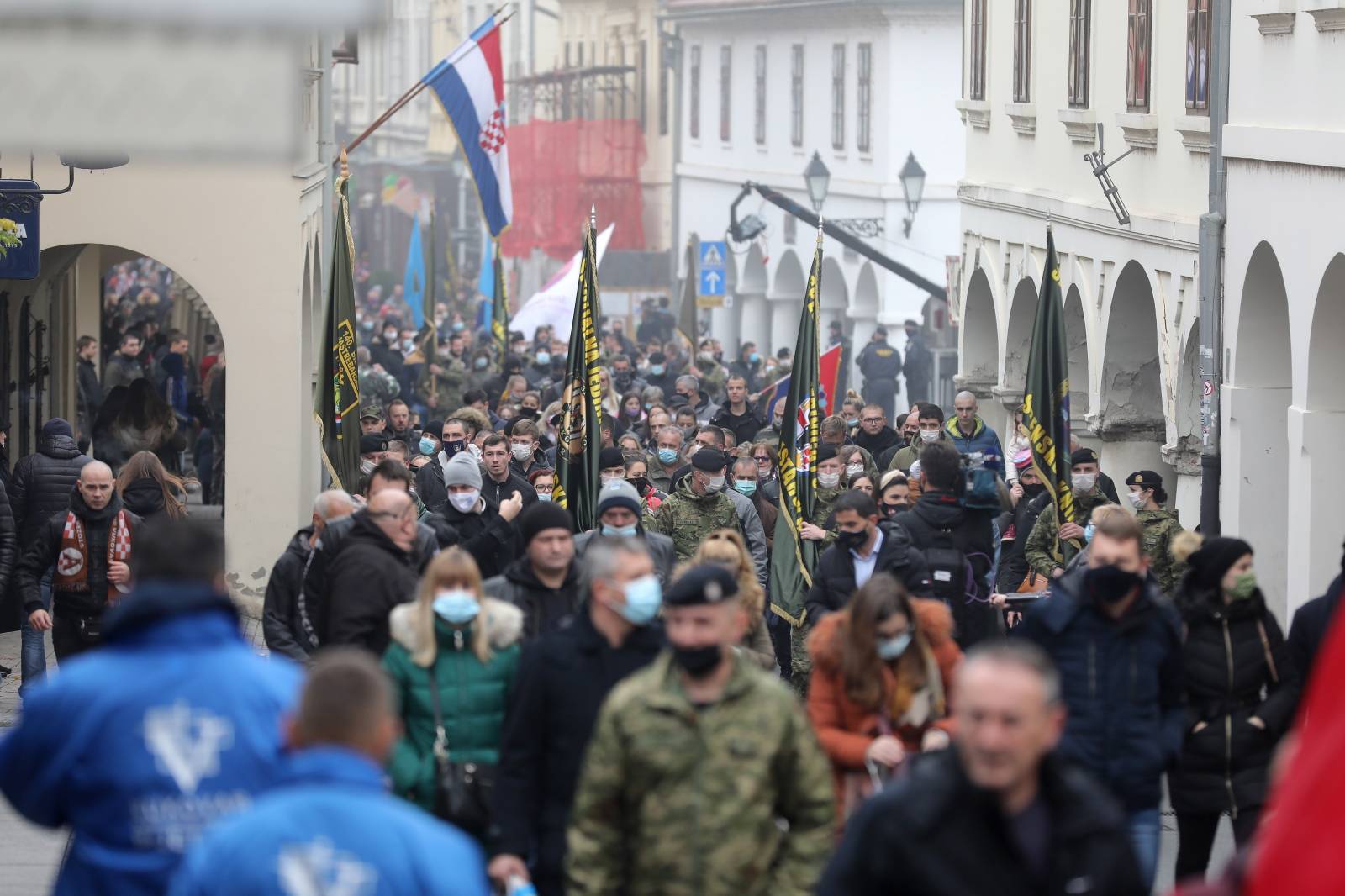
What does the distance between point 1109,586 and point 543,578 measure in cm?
190

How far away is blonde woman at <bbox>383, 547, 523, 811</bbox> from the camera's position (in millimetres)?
7590

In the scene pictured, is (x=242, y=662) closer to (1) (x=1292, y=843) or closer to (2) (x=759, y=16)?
(1) (x=1292, y=843)

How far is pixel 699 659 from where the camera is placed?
613 centimetres

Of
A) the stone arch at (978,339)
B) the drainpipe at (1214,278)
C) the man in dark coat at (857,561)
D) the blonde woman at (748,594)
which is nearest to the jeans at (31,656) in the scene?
the man in dark coat at (857,561)

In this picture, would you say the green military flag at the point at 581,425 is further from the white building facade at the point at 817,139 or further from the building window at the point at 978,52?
the white building facade at the point at 817,139

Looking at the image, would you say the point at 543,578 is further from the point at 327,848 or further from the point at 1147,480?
the point at 1147,480

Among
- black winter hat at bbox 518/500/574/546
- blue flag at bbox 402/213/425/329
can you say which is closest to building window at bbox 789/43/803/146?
blue flag at bbox 402/213/425/329

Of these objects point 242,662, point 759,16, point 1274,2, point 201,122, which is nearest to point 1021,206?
point 1274,2

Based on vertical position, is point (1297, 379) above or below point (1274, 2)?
below

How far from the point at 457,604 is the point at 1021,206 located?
60.9ft

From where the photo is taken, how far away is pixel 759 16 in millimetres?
51094

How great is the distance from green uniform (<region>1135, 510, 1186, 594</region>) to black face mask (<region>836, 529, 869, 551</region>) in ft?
6.09

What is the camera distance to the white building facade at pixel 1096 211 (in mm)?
19672

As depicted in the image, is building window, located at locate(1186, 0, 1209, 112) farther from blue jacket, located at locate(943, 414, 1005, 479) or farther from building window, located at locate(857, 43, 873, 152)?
building window, located at locate(857, 43, 873, 152)
